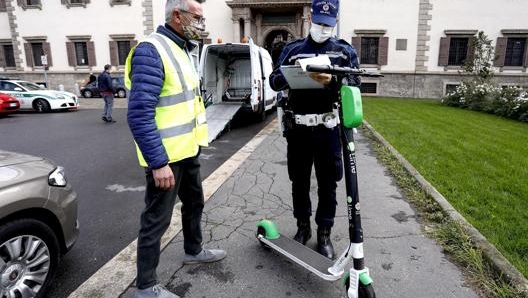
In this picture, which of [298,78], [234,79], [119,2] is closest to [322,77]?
[298,78]

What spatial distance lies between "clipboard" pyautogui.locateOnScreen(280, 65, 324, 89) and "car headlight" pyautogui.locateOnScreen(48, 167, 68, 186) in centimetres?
184

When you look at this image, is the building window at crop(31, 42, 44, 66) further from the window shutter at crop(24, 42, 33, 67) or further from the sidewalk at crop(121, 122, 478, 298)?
the sidewalk at crop(121, 122, 478, 298)

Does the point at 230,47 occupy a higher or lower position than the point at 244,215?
higher

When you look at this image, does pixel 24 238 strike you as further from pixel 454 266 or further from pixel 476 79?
pixel 476 79

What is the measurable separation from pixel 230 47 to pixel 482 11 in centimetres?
1872

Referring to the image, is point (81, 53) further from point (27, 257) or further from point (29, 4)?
point (27, 257)

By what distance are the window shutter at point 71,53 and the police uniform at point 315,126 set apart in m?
27.8

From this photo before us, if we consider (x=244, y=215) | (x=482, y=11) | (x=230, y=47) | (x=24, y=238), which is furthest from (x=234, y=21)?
(x=24, y=238)

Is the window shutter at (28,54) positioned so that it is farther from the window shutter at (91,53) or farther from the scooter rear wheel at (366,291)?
the scooter rear wheel at (366,291)

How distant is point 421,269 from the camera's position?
293 centimetres

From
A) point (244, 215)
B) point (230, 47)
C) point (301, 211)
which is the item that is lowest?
point (244, 215)

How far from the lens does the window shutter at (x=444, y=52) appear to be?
22.8 m

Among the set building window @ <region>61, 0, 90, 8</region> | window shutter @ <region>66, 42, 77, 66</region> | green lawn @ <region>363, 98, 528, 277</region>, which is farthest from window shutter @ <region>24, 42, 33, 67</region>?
green lawn @ <region>363, 98, 528, 277</region>

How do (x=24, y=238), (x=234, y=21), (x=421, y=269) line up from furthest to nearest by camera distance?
(x=234, y=21) < (x=421, y=269) < (x=24, y=238)
